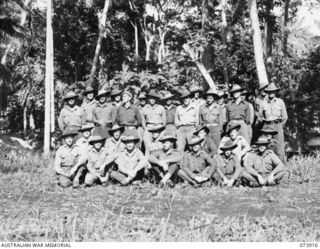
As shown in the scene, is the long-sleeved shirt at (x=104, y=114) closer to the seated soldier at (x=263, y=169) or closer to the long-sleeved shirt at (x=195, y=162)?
the long-sleeved shirt at (x=195, y=162)

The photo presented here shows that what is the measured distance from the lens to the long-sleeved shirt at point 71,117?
31.7 ft

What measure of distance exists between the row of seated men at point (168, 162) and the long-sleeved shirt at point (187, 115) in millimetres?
492

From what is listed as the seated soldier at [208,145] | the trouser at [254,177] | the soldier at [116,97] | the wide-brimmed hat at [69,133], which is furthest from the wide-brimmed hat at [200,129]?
the wide-brimmed hat at [69,133]

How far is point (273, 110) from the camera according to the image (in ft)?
30.5

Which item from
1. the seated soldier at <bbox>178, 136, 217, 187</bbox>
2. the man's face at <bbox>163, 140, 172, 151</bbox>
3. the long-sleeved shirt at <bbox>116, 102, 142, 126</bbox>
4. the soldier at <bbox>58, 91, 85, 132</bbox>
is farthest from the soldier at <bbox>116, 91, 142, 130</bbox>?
the seated soldier at <bbox>178, 136, 217, 187</bbox>

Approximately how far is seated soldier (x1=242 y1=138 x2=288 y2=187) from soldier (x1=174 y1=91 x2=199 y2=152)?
1.51 m

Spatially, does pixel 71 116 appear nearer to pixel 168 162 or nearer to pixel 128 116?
pixel 128 116

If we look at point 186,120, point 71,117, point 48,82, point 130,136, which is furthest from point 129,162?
point 48,82

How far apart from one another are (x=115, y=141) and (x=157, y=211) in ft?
9.36

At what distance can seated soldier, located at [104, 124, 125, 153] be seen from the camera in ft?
28.7

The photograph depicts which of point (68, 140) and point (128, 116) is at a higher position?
point (128, 116)

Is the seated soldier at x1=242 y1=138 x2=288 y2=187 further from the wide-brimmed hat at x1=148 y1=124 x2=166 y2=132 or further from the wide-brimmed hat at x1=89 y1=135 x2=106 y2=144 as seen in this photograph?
the wide-brimmed hat at x1=89 y1=135 x2=106 y2=144

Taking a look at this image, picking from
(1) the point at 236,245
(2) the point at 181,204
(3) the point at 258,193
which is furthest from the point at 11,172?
(1) the point at 236,245

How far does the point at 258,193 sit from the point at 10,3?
678 inches
